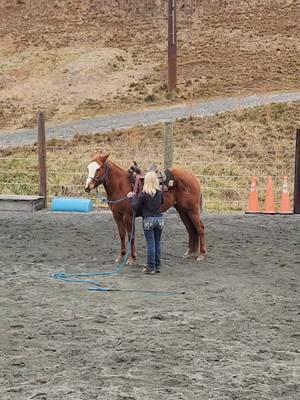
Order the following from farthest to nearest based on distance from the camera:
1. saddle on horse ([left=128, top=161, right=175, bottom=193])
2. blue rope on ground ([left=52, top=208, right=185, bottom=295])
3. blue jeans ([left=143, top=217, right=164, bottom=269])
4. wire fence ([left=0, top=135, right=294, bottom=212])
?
wire fence ([left=0, top=135, right=294, bottom=212])
saddle on horse ([left=128, top=161, right=175, bottom=193])
blue jeans ([left=143, top=217, right=164, bottom=269])
blue rope on ground ([left=52, top=208, right=185, bottom=295])

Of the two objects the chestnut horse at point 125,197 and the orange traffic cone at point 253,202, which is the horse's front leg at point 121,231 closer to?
the chestnut horse at point 125,197

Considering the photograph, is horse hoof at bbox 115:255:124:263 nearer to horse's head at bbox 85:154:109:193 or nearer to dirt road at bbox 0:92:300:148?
horse's head at bbox 85:154:109:193

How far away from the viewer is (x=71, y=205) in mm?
13469

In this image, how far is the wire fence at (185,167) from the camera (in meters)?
15.1

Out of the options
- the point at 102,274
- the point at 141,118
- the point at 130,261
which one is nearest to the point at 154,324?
the point at 102,274

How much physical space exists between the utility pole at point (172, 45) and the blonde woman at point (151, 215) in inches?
989

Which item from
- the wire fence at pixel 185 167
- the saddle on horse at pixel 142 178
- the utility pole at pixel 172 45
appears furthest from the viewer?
the utility pole at pixel 172 45

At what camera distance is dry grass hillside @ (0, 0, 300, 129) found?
34.9 meters

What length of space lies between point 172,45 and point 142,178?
24.8 m

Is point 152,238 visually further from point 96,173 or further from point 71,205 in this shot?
point 71,205

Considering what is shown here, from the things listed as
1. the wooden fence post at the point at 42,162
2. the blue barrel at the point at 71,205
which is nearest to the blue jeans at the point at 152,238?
the blue barrel at the point at 71,205

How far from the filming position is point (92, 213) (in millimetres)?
13352

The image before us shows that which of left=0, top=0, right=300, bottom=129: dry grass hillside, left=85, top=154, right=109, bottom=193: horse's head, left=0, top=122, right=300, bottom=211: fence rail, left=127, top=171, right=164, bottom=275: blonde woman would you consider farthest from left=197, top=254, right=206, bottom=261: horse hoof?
left=0, top=0, right=300, bottom=129: dry grass hillside

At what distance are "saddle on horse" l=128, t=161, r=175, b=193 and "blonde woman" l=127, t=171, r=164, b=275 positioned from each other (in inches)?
12.6
